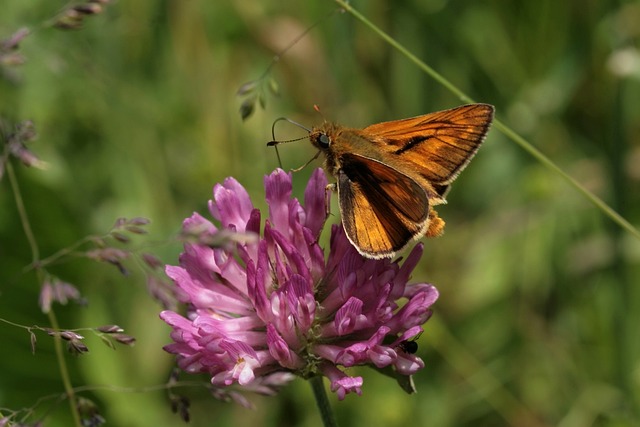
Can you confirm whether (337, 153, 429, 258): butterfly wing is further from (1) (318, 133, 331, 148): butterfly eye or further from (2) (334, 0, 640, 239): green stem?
(2) (334, 0, 640, 239): green stem

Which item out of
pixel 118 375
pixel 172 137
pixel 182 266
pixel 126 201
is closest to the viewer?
pixel 182 266

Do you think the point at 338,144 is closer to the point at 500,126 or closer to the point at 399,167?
the point at 399,167

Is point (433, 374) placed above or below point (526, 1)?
below

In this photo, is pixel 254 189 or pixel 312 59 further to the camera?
pixel 312 59

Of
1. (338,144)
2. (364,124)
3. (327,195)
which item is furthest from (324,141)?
(364,124)

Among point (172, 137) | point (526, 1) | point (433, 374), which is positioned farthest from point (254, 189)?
point (526, 1)

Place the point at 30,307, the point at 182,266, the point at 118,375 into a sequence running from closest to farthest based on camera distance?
the point at 182,266 < the point at 30,307 < the point at 118,375

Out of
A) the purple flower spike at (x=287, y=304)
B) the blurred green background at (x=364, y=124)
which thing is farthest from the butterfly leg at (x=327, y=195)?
the blurred green background at (x=364, y=124)

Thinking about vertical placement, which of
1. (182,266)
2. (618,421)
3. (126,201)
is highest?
(182,266)

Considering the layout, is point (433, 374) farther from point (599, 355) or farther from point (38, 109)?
point (38, 109)

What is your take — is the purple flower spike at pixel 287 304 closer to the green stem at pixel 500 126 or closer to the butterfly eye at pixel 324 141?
the butterfly eye at pixel 324 141
